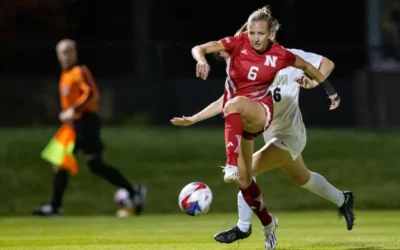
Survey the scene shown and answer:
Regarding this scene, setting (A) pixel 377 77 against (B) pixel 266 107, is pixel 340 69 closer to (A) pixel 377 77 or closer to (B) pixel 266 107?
(A) pixel 377 77

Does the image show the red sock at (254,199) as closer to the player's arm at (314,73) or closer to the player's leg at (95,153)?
the player's arm at (314,73)

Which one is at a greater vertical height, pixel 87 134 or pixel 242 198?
pixel 242 198

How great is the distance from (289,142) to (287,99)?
435mm

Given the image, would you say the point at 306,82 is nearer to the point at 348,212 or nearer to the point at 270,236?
the point at 270,236

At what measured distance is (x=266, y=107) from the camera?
11109 mm

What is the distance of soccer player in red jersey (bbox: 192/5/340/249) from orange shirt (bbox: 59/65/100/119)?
6.34 meters

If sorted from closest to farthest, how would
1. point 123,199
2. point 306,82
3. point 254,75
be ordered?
1. point 254,75
2. point 306,82
3. point 123,199

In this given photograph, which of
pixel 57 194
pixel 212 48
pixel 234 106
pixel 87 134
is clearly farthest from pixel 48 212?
pixel 234 106

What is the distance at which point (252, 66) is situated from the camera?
11.3 meters

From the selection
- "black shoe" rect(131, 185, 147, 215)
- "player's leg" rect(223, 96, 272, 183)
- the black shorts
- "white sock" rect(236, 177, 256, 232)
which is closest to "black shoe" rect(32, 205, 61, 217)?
the black shorts

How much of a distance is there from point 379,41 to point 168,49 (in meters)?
5.77

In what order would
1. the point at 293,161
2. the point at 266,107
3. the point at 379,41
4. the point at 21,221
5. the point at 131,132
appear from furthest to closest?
1. the point at 379,41
2. the point at 131,132
3. the point at 21,221
4. the point at 293,161
5. the point at 266,107

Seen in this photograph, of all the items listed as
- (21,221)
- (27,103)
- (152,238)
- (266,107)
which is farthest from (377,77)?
(266,107)

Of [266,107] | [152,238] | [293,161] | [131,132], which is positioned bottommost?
[131,132]
